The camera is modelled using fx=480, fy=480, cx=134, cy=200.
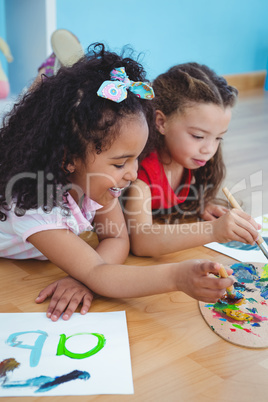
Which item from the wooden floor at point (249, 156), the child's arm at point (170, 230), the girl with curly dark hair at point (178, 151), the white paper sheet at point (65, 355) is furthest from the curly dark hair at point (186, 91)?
the white paper sheet at point (65, 355)

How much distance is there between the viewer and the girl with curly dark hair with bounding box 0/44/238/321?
0.78 m

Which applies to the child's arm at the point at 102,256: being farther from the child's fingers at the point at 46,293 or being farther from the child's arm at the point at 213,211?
the child's arm at the point at 213,211

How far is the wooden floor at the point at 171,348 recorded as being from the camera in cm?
62

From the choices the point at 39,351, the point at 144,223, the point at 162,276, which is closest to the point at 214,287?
the point at 162,276

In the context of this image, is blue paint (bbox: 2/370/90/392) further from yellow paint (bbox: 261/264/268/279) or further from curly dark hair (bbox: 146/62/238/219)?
curly dark hair (bbox: 146/62/238/219)

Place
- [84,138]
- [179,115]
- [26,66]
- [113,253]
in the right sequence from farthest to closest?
1. [26,66]
2. [179,115]
3. [113,253]
4. [84,138]

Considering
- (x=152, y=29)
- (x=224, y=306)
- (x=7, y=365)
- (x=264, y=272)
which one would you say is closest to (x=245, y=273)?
(x=264, y=272)

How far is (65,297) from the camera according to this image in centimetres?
80

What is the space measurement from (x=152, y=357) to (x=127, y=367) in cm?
5

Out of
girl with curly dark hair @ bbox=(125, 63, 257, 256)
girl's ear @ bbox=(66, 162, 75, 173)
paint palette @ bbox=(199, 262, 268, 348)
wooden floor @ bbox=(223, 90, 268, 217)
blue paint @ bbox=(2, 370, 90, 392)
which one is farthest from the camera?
wooden floor @ bbox=(223, 90, 268, 217)

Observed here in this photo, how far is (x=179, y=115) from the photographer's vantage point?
1071mm

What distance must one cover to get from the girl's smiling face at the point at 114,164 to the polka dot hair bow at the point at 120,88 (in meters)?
0.04

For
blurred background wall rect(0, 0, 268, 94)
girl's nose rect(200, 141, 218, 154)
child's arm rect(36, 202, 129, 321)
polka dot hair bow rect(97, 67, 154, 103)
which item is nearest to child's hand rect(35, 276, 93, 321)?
child's arm rect(36, 202, 129, 321)

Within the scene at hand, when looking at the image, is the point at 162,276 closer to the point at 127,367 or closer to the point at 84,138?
the point at 127,367
